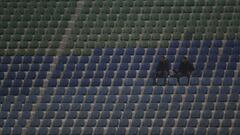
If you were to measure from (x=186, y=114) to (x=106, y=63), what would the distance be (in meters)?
3.33

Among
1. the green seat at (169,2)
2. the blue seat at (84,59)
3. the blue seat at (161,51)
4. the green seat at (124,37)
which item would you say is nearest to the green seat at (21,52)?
the blue seat at (84,59)

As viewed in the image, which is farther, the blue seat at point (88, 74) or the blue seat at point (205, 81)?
the blue seat at point (88, 74)

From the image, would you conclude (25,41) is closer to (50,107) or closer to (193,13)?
(50,107)

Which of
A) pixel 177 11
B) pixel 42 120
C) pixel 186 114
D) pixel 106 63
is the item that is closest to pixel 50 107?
pixel 42 120

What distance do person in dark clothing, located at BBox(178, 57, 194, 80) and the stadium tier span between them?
175mm

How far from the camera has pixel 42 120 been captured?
16.1 meters

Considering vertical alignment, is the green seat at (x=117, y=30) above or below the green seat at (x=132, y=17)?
below

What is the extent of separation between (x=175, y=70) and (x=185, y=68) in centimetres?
36

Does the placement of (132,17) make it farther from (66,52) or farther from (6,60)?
(6,60)

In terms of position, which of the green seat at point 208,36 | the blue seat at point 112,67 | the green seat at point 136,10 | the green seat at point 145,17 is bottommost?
the blue seat at point 112,67

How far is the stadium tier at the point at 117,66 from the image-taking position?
15.8 m

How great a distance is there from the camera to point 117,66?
17.2m

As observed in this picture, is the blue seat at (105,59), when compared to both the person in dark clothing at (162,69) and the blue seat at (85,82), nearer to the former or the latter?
the blue seat at (85,82)

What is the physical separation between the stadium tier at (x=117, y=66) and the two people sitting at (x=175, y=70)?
7.0 inches
